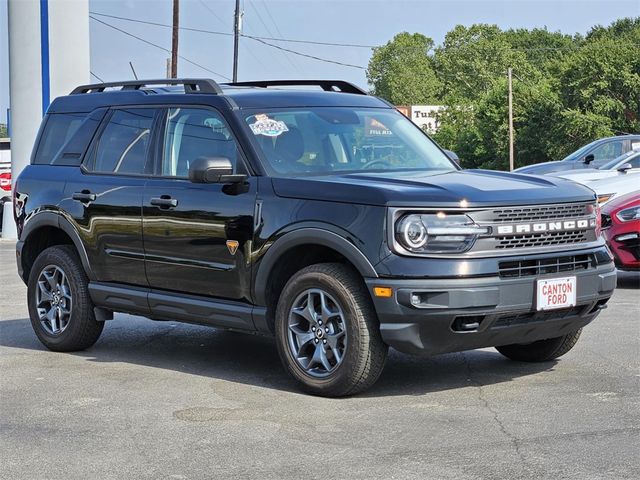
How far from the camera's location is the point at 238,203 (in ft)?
23.2

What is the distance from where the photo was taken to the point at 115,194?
26.0 ft

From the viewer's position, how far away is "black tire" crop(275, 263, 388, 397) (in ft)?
20.8

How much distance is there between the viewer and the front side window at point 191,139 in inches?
293

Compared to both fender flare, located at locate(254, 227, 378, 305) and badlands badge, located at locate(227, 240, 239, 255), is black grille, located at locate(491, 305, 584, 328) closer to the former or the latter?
fender flare, located at locate(254, 227, 378, 305)

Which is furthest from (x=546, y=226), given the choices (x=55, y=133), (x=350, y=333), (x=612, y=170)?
(x=612, y=170)

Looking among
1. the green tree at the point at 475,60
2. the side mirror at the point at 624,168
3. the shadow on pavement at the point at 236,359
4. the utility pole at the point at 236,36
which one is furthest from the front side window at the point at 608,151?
the green tree at the point at 475,60

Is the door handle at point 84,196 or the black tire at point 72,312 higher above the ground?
the door handle at point 84,196

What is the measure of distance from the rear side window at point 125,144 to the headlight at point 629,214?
5763 millimetres

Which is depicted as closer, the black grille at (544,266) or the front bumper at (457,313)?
the front bumper at (457,313)

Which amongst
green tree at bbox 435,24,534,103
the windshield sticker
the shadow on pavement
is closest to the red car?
the shadow on pavement

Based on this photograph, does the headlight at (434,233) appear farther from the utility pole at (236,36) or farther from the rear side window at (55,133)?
the utility pole at (236,36)

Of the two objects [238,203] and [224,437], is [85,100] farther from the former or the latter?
[224,437]

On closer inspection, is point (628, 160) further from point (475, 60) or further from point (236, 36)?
point (475, 60)

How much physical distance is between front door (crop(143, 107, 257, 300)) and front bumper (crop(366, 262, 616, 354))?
114cm
